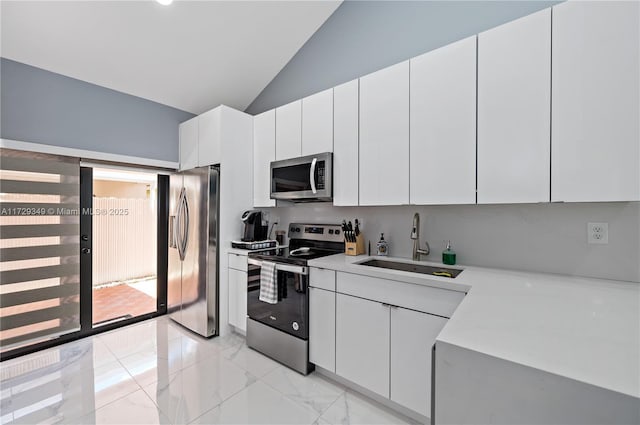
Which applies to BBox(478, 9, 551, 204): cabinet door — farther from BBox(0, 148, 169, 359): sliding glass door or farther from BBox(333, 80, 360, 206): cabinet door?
BBox(0, 148, 169, 359): sliding glass door

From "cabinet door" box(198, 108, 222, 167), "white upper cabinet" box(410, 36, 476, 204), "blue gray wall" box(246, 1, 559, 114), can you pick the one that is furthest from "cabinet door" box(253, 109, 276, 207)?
"white upper cabinet" box(410, 36, 476, 204)

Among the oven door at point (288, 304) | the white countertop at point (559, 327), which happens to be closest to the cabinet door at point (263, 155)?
the oven door at point (288, 304)

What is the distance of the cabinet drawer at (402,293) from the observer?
1.48 meters

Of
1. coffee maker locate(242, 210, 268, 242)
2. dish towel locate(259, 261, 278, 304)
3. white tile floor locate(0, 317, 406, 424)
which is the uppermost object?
coffee maker locate(242, 210, 268, 242)

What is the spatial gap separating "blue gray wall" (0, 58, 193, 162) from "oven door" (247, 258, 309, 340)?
6.46 ft

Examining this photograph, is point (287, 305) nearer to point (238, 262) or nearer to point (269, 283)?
point (269, 283)

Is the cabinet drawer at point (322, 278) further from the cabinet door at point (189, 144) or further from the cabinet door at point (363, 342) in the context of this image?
the cabinet door at point (189, 144)

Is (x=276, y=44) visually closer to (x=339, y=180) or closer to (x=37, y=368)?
(x=339, y=180)

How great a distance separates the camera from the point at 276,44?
9.69 ft

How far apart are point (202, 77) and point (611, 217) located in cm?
364

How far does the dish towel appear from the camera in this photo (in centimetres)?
228

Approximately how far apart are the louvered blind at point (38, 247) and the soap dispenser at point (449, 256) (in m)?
3.38

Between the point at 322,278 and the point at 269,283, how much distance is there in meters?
0.54

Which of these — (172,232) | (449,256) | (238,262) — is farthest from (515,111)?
(172,232)
